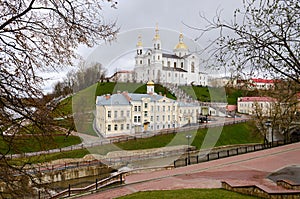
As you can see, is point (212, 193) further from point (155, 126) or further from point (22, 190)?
point (155, 126)

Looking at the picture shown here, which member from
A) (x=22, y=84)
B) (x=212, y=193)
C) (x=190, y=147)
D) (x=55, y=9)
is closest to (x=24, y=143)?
(x=22, y=84)

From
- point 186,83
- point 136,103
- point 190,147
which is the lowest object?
point 190,147

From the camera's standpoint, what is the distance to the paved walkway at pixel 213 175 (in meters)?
10.3

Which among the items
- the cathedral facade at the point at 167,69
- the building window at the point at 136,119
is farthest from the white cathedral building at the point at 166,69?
the building window at the point at 136,119

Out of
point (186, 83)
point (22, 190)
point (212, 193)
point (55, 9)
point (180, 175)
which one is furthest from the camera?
point (186, 83)

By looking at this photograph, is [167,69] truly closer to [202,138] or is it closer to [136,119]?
[202,138]

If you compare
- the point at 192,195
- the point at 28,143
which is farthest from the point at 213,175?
the point at 28,143

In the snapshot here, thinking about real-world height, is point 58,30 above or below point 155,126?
above

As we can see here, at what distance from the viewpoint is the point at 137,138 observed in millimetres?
26938

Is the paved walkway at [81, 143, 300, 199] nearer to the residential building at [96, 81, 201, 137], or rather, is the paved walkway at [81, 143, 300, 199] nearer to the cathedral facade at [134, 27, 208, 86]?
the residential building at [96, 81, 201, 137]

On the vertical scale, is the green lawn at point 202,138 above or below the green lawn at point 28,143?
below

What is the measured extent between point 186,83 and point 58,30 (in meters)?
56.1

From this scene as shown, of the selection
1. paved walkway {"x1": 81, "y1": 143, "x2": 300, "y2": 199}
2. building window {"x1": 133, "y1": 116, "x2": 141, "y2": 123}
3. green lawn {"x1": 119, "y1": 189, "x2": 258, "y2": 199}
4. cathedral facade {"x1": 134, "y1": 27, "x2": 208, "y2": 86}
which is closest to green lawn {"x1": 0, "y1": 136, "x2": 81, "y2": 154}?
green lawn {"x1": 119, "y1": 189, "x2": 258, "y2": 199}

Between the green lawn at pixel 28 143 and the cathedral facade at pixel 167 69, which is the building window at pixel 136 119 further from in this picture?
the green lawn at pixel 28 143
